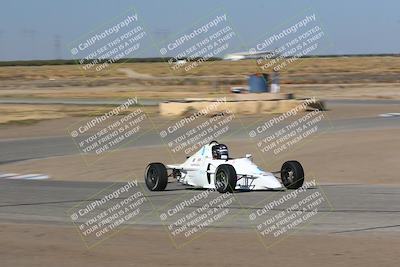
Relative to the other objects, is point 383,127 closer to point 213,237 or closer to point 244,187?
point 244,187

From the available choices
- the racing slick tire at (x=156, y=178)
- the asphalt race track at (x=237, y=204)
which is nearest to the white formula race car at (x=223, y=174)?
the racing slick tire at (x=156, y=178)

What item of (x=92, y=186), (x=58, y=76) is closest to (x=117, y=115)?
(x=92, y=186)

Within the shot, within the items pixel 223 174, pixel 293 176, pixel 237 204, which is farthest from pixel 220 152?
pixel 237 204

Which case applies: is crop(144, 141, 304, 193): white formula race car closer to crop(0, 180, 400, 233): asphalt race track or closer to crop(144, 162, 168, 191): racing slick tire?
crop(144, 162, 168, 191): racing slick tire

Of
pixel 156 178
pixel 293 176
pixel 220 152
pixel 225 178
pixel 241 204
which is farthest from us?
pixel 156 178

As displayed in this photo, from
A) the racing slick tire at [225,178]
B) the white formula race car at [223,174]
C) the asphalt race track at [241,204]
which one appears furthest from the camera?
the white formula race car at [223,174]

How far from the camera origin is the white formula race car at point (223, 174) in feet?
47.9

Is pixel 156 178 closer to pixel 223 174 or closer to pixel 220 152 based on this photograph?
pixel 220 152

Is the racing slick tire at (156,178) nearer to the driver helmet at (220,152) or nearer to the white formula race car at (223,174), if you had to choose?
the white formula race car at (223,174)

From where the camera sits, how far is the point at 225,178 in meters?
14.5

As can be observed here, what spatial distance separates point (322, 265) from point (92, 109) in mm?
41466

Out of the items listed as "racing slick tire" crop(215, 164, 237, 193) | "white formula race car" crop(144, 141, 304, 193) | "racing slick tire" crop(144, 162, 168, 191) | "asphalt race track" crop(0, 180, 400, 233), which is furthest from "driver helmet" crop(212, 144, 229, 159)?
"racing slick tire" crop(144, 162, 168, 191)

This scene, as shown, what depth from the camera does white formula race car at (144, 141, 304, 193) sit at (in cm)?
1459

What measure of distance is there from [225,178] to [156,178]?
6.10 feet
